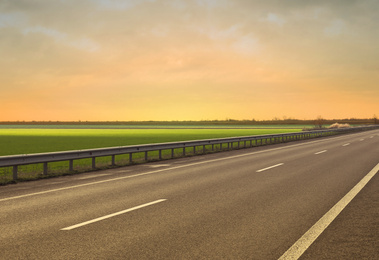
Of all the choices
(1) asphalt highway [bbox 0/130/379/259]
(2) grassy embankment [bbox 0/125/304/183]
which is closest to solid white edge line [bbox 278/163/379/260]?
(1) asphalt highway [bbox 0/130/379/259]

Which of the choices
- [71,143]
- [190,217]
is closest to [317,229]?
[190,217]

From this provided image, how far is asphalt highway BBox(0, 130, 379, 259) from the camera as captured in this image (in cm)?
464

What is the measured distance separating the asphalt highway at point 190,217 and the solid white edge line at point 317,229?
0.03 m

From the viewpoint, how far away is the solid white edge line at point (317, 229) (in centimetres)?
449

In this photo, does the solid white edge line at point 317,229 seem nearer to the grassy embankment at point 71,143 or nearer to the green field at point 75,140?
the grassy embankment at point 71,143

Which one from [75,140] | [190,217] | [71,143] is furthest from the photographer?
[75,140]

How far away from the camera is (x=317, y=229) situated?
5.50 metres

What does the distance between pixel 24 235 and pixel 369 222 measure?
16.9 feet

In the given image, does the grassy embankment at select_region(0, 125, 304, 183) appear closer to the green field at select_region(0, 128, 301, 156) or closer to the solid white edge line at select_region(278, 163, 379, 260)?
the green field at select_region(0, 128, 301, 156)

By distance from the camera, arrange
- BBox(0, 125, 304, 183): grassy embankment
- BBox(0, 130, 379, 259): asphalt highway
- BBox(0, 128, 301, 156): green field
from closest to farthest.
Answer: BBox(0, 130, 379, 259): asphalt highway < BBox(0, 125, 304, 183): grassy embankment < BBox(0, 128, 301, 156): green field

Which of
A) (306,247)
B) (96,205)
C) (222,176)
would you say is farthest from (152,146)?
(306,247)

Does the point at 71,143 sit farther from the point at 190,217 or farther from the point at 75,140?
the point at 190,217

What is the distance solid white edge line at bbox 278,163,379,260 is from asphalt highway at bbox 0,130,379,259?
0.08ft

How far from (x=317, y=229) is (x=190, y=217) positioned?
200cm
